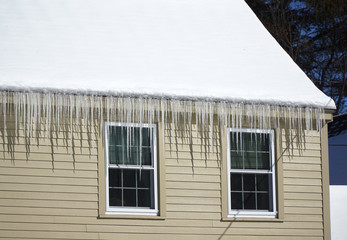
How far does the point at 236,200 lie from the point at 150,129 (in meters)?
1.99

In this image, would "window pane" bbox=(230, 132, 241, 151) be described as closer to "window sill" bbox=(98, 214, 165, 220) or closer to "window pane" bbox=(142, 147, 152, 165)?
"window pane" bbox=(142, 147, 152, 165)

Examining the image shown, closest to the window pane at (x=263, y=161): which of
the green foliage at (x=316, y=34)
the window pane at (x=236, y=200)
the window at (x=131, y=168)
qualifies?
the window pane at (x=236, y=200)

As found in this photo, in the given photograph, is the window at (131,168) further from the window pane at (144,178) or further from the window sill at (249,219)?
the window sill at (249,219)

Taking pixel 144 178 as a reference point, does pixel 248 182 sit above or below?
below

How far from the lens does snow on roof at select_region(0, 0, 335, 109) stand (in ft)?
41.0

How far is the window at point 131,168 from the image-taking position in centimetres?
1250

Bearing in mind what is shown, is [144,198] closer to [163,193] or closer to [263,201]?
[163,193]

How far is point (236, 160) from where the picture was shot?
13250 millimetres

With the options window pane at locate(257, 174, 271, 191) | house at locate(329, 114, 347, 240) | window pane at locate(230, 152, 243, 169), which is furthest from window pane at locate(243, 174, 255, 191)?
house at locate(329, 114, 347, 240)

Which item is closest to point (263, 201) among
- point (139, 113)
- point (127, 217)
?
point (127, 217)

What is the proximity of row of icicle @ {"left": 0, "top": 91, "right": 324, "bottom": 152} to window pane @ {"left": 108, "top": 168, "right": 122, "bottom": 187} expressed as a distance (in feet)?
2.35

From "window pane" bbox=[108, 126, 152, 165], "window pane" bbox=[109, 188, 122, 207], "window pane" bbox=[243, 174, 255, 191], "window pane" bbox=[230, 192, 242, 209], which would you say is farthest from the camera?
"window pane" bbox=[243, 174, 255, 191]

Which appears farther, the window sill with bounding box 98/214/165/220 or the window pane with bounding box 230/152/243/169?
the window pane with bounding box 230/152/243/169

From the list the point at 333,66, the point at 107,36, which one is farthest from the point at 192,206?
the point at 333,66
